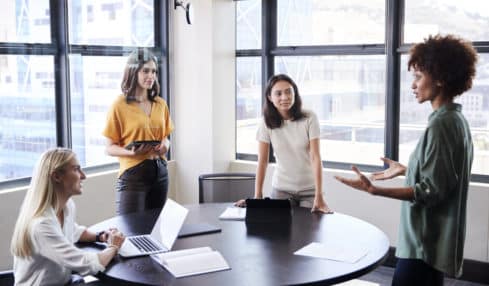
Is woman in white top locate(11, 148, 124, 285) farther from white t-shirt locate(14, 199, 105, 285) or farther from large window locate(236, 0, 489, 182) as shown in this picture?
large window locate(236, 0, 489, 182)

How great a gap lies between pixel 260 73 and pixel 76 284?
127 inches

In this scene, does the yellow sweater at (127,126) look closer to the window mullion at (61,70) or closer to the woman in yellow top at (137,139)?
the woman in yellow top at (137,139)

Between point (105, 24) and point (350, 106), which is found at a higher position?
point (105, 24)

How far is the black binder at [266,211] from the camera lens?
117 inches

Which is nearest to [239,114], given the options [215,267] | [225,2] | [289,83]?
[225,2]

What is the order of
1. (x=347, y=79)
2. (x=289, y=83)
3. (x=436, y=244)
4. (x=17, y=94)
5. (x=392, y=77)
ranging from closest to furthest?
(x=436, y=244) < (x=289, y=83) < (x=17, y=94) < (x=392, y=77) < (x=347, y=79)

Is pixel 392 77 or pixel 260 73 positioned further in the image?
pixel 260 73

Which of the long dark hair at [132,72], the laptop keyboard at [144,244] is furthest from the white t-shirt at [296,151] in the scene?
the laptop keyboard at [144,244]

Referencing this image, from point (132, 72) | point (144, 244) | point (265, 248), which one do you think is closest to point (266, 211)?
point (265, 248)

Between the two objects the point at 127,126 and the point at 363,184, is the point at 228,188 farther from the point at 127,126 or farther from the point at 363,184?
the point at 363,184

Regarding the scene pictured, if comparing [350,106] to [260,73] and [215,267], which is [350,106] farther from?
[215,267]

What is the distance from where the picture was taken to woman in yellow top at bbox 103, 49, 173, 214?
11.8 feet

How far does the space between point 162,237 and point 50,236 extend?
520 millimetres

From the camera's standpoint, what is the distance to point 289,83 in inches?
135
